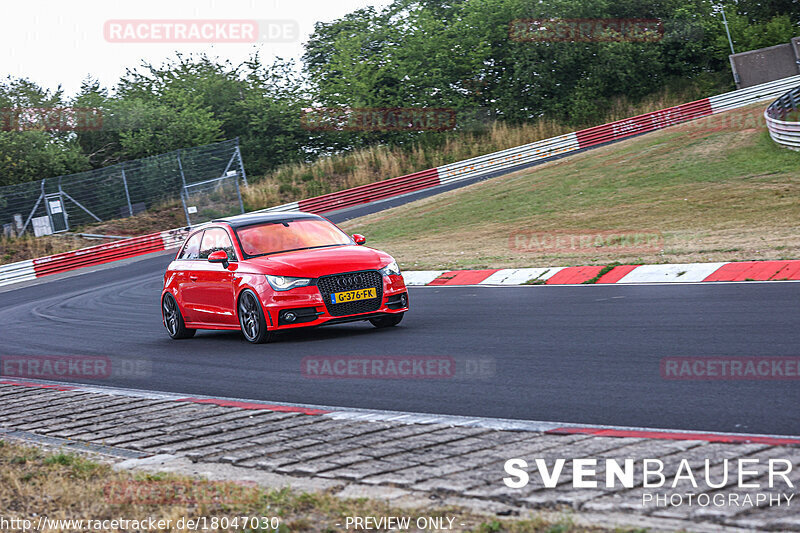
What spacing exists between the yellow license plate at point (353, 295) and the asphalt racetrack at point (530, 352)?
49 cm

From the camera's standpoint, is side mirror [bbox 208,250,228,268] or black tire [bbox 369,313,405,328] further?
side mirror [bbox 208,250,228,268]

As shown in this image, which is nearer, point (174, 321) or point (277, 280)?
point (277, 280)

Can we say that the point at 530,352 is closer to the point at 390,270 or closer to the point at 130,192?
the point at 390,270

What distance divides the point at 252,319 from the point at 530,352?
4.12m

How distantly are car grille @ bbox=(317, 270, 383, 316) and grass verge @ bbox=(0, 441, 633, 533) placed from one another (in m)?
5.80

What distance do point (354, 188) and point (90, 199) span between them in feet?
39.9

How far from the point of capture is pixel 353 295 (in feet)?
38.1

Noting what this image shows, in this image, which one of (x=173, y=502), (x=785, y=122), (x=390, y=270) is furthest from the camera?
(x=785, y=122)

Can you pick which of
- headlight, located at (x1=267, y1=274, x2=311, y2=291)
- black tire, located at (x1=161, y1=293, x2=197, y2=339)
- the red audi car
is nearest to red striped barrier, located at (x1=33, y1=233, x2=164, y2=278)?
black tire, located at (x1=161, y1=293, x2=197, y2=339)

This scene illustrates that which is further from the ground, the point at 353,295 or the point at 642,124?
the point at 642,124

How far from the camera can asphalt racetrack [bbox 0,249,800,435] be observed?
6602 millimetres

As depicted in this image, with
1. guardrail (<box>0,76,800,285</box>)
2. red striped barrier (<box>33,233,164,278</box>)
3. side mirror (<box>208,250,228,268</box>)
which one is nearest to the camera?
side mirror (<box>208,250,228,268</box>)

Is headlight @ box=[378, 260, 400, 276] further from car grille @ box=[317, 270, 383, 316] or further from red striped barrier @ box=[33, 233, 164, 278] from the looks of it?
red striped barrier @ box=[33, 233, 164, 278]

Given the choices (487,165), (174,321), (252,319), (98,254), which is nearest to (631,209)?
(174,321)
